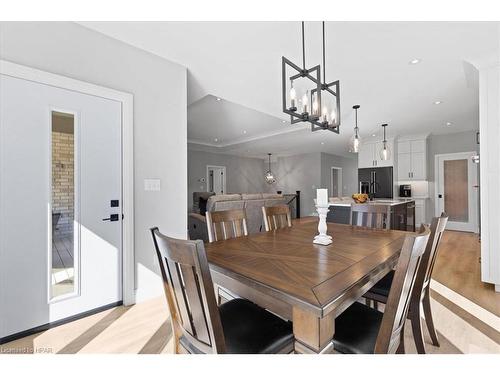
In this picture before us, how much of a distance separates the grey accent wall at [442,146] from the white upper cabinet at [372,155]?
1026 mm

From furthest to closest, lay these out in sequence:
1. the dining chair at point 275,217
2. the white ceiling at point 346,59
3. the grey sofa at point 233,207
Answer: the grey sofa at point 233,207 < the dining chair at point 275,217 < the white ceiling at point 346,59

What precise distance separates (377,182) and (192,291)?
22.8ft

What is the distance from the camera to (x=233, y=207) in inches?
192

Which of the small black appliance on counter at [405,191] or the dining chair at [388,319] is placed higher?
the small black appliance on counter at [405,191]

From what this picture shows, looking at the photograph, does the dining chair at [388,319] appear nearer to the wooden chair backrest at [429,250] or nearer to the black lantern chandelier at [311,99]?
the wooden chair backrest at [429,250]

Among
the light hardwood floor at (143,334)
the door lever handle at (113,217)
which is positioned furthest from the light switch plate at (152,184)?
the light hardwood floor at (143,334)

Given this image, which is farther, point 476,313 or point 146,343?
point 476,313

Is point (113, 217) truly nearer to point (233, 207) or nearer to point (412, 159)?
point (233, 207)

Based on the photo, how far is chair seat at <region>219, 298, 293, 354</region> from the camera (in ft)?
3.34

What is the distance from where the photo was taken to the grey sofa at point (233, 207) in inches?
180

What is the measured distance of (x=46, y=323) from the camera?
187 cm
